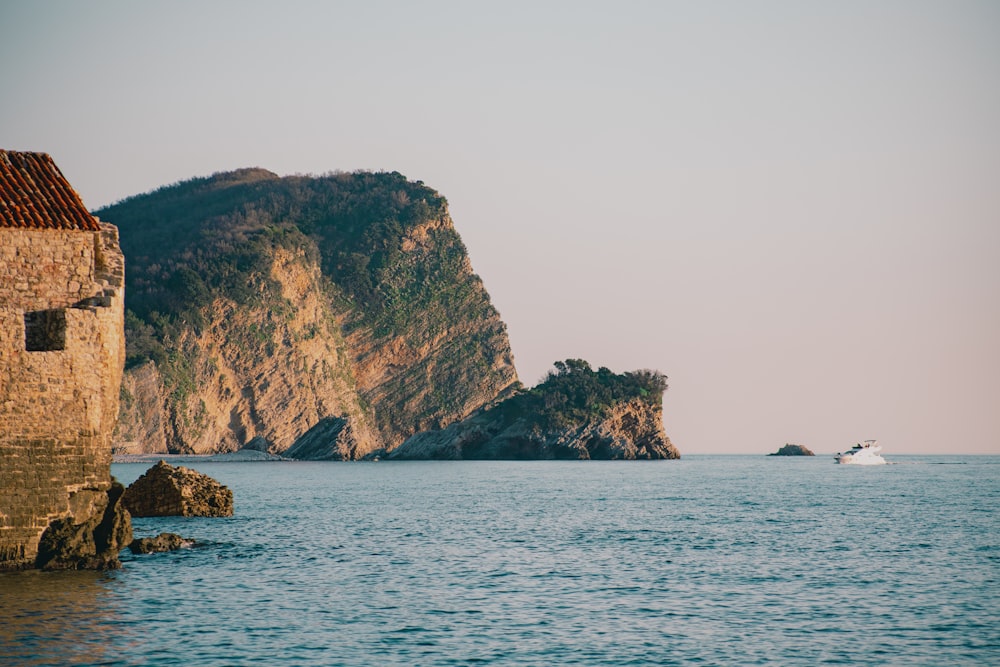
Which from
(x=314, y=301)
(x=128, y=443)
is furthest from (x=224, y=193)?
(x=128, y=443)

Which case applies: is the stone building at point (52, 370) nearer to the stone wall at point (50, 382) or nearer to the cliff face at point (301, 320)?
the stone wall at point (50, 382)

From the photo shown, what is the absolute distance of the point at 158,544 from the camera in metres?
29.5

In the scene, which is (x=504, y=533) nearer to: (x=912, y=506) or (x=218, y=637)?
(x=218, y=637)

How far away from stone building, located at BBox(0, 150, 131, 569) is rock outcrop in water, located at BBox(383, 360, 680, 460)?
103m

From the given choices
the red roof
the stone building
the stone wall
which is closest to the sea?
the stone building

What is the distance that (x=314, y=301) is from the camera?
432ft

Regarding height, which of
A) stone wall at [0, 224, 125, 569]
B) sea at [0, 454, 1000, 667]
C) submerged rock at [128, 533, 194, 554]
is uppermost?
stone wall at [0, 224, 125, 569]

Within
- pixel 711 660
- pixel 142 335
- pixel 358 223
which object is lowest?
pixel 711 660

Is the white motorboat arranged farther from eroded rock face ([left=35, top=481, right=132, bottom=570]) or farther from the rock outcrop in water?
eroded rock face ([left=35, top=481, right=132, bottom=570])

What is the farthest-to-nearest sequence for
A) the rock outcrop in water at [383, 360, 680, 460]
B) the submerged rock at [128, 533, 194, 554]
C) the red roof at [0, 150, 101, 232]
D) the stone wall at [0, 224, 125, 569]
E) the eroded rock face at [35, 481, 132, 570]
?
the rock outcrop in water at [383, 360, 680, 460] → the submerged rock at [128, 533, 194, 554] → the eroded rock face at [35, 481, 132, 570] → the red roof at [0, 150, 101, 232] → the stone wall at [0, 224, 125, 569]

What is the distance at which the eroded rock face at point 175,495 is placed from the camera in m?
41.0

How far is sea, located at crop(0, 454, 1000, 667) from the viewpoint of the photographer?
17.7m

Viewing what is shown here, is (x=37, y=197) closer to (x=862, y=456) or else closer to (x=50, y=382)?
(x=50, y=382)

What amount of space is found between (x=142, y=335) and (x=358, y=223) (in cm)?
4390
